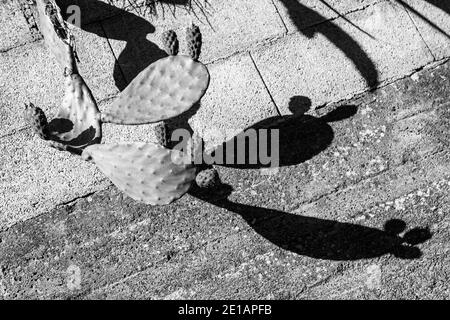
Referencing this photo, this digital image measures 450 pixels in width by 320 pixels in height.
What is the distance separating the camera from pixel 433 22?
655 centimetres

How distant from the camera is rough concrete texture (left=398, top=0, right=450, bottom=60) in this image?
6496mm

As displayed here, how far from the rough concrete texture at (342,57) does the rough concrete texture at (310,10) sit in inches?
2.6

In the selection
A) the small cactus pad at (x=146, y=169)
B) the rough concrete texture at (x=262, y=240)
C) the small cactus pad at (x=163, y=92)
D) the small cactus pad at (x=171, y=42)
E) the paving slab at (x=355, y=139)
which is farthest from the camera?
the paving slab at (x=355, y=139)

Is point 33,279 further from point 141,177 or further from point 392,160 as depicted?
point 392,160

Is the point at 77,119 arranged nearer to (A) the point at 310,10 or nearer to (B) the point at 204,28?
(B) the point at 204,28

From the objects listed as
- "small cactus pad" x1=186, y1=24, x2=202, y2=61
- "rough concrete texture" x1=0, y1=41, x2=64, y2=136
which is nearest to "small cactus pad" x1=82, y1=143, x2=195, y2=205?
"small cactus pad" x1=186, y1=24, x2=202, y2=61

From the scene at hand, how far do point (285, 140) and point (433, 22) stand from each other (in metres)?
1.85

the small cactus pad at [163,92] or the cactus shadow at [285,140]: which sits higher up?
the small cactus pad at [163,92]

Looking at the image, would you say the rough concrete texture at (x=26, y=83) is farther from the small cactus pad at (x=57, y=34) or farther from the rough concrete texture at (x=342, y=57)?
the rough concrete texture at (x=342, y=57)

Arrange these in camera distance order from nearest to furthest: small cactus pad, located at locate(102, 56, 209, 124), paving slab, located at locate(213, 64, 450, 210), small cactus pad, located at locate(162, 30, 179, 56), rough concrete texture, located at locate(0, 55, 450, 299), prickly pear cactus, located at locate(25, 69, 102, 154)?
small cactus pad, located at locate(102, 56, 209, 124) → small cactus pad, located at locate(162, 30, 179, 56) → prickly pear cactus, located at locate(25, 69, 102, 154) → rough concrete texture, located at locate(0, 55, 450, 299) → paving slab, located at locate(213, 64, 450, 210)

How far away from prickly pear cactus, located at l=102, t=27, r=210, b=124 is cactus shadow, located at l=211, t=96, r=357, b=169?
110cm

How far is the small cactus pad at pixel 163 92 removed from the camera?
5051mm

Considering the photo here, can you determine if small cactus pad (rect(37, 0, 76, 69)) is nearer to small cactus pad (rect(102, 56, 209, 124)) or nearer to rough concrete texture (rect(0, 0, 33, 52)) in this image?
small cactus pad (rect(102, 56, 209, 124))

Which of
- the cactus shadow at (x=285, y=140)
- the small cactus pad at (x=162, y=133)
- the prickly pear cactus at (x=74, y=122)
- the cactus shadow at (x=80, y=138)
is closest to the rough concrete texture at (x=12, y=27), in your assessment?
the prickly pear cactus at (x=74, y=122)
